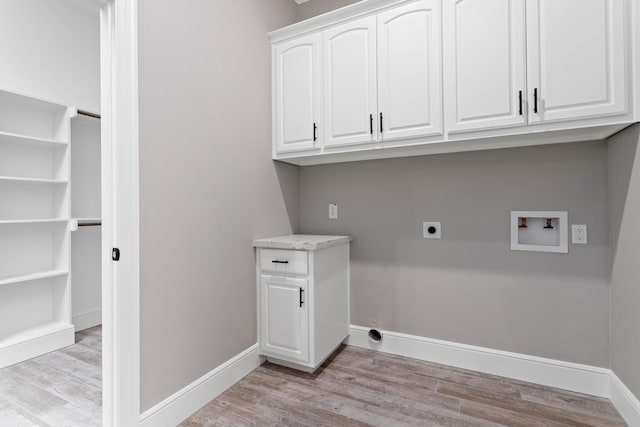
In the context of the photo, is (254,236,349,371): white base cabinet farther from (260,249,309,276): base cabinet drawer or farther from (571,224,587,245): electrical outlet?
(571,224,587,245): electrical outlet

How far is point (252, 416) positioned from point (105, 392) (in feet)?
2.36

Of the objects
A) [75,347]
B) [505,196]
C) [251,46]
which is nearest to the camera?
[505,196]

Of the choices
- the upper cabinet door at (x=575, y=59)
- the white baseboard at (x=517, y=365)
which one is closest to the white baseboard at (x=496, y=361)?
the white baseboard at (x=517, y=365)

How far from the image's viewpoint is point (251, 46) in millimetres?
2148

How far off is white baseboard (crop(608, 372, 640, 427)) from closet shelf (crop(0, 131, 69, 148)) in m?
4.17

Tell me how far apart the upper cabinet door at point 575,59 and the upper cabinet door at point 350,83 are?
0.87m

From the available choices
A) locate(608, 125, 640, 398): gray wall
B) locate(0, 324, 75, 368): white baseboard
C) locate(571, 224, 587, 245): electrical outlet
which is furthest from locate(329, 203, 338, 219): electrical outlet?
locate(0, 324, 75, 368): white baseboard

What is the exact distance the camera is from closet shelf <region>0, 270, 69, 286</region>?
2.25m

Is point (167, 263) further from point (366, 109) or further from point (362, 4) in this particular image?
point (362, 4)

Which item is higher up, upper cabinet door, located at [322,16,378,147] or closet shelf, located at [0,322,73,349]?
upper cabinet door, located at [322,16,378,147]

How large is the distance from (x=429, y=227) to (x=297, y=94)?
1.39 meters

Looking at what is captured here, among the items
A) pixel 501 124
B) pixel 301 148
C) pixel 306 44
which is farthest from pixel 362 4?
pixel 501 124

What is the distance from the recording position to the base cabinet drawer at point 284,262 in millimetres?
1982

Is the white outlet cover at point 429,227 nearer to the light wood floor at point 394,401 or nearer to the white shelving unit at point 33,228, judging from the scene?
the light wood floor at point 394,401
